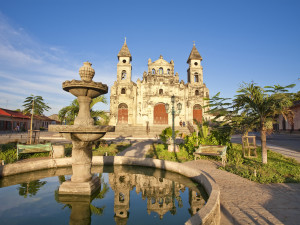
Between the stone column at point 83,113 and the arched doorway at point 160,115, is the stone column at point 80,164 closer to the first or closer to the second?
the stone column at point 83,113

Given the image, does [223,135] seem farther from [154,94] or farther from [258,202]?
[154,94]

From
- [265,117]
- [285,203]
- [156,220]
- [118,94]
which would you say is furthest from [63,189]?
[118,94]

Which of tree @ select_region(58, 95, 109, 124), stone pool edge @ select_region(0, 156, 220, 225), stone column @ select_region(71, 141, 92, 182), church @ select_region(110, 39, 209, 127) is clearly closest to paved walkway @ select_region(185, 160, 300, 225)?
stone pool edge @ select_region(0, 156, 220, 225)

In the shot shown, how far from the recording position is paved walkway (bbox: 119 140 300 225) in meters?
3.45

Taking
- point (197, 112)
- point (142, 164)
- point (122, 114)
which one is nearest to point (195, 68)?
point (197, 112)

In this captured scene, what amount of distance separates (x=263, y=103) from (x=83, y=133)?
24.7 ft

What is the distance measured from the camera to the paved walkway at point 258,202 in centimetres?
345

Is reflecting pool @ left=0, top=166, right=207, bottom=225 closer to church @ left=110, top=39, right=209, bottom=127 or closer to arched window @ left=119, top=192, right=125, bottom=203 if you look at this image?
arched window @ left=119, top=192, right=125, bottom=203

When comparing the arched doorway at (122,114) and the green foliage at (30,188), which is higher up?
the arched doorway at (122,114)

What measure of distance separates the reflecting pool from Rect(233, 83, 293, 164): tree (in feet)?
15.0

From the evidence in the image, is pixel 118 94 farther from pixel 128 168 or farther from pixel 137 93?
pixel 128 168

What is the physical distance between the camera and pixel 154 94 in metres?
30.3

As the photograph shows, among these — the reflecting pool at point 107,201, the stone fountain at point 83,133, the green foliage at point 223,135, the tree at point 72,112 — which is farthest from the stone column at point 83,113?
the tree at point 72,112

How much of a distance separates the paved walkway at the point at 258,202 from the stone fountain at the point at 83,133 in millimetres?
3557
